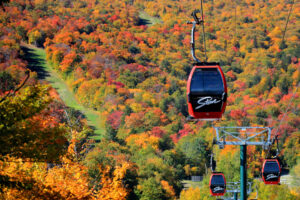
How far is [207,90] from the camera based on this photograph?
9.58m

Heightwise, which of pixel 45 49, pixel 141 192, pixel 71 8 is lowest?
pixel 141 192

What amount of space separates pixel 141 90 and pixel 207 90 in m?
67.3

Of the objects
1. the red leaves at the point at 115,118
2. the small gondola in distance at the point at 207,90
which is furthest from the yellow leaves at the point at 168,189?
the small gondola in distance at the point at 207,90

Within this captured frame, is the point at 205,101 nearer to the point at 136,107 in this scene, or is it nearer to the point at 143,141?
the point at 143,141

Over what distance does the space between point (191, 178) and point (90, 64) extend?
146ft

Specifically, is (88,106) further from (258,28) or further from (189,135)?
(258,28)

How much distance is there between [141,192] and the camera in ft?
119

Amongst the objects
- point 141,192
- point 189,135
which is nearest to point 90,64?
point 189,135

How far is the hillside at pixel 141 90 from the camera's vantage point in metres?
14.1

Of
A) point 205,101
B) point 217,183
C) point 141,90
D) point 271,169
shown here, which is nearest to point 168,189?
point 217,183

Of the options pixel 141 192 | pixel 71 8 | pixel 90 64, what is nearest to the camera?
pixel 141 192

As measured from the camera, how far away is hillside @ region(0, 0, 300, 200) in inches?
556

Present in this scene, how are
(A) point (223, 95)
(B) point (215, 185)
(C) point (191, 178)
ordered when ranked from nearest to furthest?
(A) point (223, 95), (B) point (215, 185), (C) point (191, 178)

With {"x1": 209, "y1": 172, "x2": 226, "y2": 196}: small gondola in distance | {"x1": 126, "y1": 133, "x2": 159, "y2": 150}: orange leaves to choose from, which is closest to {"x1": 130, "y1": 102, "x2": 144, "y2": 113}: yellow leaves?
{"x1": 126, "y1": 133, "x2": 159, "y2": 150}: orange leaves
